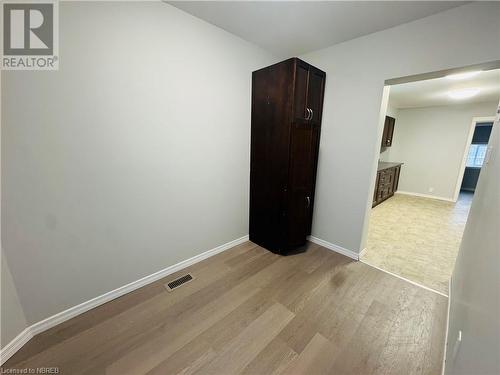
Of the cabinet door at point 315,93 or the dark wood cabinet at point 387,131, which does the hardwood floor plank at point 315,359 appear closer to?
the cabinet door at point 315,93

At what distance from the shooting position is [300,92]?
2.05 m

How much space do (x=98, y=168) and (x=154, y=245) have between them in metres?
0.86

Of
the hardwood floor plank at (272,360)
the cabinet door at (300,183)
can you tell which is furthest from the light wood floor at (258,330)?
the cabinet door at (300,183)

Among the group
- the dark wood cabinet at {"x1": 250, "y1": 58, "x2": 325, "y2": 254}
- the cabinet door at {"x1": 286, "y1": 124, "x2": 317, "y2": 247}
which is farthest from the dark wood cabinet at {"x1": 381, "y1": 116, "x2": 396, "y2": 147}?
the cabinet door at {"x1": 286, "y1": 124, "x2": 317, "y2": 247}

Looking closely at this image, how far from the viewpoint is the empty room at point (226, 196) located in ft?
3.99

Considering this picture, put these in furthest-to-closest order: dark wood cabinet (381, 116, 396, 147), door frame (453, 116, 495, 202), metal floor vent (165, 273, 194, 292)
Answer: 1. dark wood cabinet (381, 116, 396, 147)
2. door frame (453, 116, 495, 202)
3. metal floor vent (165, 273, 194, 292)

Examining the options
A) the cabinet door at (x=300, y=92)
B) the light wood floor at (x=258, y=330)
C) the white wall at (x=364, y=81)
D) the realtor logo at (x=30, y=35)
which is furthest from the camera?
the cabinet door at (x=300, y=92)

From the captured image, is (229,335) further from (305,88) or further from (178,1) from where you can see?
(178,1)

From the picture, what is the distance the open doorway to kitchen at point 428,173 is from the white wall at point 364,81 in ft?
1.91

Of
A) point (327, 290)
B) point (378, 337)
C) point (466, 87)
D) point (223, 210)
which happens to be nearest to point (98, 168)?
point (223, 210)

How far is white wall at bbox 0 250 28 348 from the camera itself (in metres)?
1.21

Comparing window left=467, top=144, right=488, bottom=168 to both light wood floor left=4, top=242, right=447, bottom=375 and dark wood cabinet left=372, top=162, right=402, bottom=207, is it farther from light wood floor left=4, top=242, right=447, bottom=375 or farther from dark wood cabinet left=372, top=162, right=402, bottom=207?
light wood floor left=4, top=242, right=447, bottom=375

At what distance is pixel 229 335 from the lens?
141 cm

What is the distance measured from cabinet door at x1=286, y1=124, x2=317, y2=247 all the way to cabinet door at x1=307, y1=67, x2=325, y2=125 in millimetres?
186
